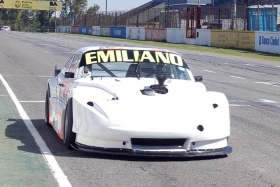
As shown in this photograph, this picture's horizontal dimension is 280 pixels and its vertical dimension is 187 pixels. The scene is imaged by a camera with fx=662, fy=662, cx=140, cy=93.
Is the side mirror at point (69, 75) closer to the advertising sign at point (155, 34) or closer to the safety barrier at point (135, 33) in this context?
the advertising sign at point (155, 34)

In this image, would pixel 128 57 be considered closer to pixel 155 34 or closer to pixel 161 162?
pixel 161 162

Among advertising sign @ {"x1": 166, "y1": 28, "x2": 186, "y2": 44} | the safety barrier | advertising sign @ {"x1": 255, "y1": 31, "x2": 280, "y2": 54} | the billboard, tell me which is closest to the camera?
advertising sign @ {"x1": 255, "y1": 31, "x2": 280, "y2": 54}

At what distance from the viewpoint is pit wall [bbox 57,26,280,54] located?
41.8 m

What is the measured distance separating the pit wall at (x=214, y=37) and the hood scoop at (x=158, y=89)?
3246cm

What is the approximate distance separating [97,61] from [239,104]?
6.04 meters

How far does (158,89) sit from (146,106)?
510 mm

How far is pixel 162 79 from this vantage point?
8367 millimetres

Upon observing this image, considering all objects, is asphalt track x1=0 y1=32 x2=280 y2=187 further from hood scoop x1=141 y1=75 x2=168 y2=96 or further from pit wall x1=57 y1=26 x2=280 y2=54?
pit wall x1=57 y1=26 x2=280 y2=54

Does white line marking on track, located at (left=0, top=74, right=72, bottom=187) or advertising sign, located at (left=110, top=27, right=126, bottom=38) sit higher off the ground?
advertising sign, located at (left=110, top=27, right=126, bottom=38)

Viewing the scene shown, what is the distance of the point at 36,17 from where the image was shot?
17225 cm

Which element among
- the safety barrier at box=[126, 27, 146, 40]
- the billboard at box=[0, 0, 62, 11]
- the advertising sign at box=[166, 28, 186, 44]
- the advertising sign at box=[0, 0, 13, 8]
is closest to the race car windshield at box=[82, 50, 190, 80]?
the advertising sign at box=[166, 28, 186, 44]

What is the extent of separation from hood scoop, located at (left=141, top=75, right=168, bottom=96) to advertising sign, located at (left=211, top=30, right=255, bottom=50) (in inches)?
1431

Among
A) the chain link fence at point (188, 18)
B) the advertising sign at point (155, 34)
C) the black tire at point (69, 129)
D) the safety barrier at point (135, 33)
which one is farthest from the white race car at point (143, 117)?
the safety barrier at point (135, 33)

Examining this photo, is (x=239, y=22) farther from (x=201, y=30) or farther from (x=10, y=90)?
(x=10, y=90)
